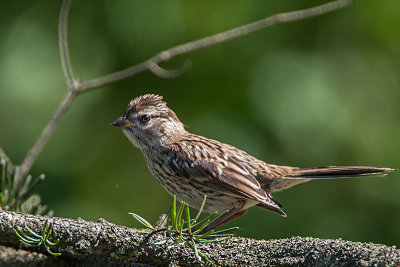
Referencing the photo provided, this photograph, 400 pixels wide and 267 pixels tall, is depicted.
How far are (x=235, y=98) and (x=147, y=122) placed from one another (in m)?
1.14

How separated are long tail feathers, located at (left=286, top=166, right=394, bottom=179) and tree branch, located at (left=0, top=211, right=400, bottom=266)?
217 cm

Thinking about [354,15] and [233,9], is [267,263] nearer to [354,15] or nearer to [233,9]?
[233,9]

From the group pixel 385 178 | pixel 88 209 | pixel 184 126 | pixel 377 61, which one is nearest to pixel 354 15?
pixel 377 61

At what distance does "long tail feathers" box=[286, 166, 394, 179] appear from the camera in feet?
14.3

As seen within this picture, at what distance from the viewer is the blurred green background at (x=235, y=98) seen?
19.0 feet

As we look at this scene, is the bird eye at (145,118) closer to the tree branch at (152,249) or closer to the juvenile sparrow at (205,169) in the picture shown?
the juvenile sparrow at (205,169)

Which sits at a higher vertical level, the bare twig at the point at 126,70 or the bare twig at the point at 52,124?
the bare twig at the point at 126,70

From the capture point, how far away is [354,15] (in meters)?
6.25

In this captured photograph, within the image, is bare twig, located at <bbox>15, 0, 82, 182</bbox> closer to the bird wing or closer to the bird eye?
the bird eye

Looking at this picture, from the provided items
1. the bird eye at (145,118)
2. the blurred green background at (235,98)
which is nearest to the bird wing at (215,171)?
the bird eye at (145,118)

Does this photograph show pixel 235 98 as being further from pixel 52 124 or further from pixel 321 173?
pixel 52 124

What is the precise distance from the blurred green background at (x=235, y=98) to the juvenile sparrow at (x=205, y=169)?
770 mm

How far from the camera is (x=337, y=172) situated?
14.9 feet

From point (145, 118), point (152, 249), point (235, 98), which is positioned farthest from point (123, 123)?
point (152, 249)
